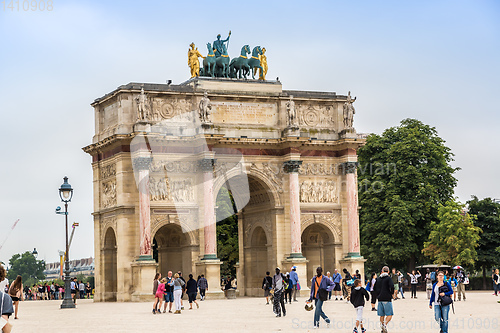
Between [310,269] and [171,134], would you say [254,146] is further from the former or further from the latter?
[310,269]

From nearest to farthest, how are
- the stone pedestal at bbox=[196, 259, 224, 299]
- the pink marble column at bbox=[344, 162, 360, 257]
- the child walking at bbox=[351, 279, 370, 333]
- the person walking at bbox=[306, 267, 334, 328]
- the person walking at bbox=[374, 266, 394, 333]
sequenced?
the person walking at bbox=[374, 266, 394, 333] < the child walking at bbox=[351, 279, 370, 333] < the person walking at bbox=[306, 267, 334, 328] < the stone pedestal at bbox=[196, 259, 224, 299] < the pink marble column at bbox=[344, 162, 360, 257]

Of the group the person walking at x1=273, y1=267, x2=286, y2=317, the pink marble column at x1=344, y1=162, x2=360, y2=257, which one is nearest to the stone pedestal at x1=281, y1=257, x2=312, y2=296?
the pink marble column at x1=344, y1=162, x2=360, y2=257

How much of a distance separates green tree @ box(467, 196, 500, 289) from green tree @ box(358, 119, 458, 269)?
209cm

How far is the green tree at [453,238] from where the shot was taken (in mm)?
59281

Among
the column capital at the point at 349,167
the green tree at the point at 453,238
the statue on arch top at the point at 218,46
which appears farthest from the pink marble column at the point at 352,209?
the statue on arch top at the point at 218,46

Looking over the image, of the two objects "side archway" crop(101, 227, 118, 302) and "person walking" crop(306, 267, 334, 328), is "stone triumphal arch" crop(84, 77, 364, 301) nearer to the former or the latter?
"side archway" crop(101, 227, 118, 302)

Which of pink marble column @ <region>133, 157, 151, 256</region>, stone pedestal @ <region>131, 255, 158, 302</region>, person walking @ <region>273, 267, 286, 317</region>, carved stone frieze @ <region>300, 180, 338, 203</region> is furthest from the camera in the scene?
carved stone frieze @ <region>300, 180, 338, 203</region>

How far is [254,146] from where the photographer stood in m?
52.4

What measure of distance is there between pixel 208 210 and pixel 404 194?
1841 cm

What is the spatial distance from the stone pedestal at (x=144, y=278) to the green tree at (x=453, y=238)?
19574mm

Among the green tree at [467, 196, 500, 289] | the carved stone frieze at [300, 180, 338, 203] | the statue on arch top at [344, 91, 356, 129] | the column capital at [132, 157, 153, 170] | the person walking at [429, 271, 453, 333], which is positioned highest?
the statue on arch top at [344, 91, 356, 129]

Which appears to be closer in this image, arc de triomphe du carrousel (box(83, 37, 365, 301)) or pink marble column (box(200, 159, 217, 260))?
arc de triomphe du carrousel (box(83, 37, 365, 301))

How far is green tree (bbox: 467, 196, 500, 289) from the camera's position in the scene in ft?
205

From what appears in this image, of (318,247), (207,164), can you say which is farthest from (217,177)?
(318,247)
